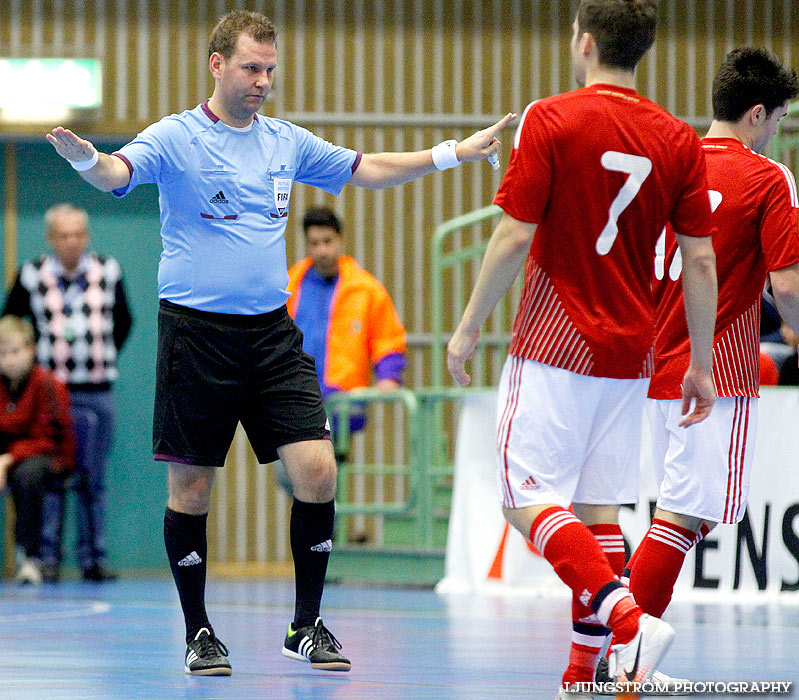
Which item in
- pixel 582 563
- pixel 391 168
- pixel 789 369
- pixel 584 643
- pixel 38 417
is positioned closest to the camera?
pixel 582 563

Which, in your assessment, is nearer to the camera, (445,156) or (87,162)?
(87,162)

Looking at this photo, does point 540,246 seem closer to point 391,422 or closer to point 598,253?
point 598,253

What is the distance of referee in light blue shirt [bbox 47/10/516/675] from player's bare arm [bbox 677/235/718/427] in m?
0.98

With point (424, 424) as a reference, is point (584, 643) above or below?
above

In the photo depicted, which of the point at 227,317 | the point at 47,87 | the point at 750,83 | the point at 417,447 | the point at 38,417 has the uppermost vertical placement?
the point at 47,87

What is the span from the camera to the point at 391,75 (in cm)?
1103

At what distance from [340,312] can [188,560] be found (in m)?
4.37

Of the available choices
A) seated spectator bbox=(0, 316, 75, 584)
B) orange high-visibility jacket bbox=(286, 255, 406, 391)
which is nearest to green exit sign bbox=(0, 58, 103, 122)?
seated spectator bbox=(0, 316, 75, 584)

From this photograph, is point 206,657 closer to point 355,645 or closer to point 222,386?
point 222,386

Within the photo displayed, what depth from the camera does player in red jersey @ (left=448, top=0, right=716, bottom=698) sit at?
12.2 feet

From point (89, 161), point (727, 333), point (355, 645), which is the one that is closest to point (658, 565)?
point (727, 333)

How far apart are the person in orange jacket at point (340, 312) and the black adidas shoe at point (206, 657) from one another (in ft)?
14.1

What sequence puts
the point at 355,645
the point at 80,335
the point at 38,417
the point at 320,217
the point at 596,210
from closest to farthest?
the point at 596,210
the point at 355,645
the point at 320,217
the point at 38,417
the point at 80,335

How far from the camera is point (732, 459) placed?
4.24 meters
